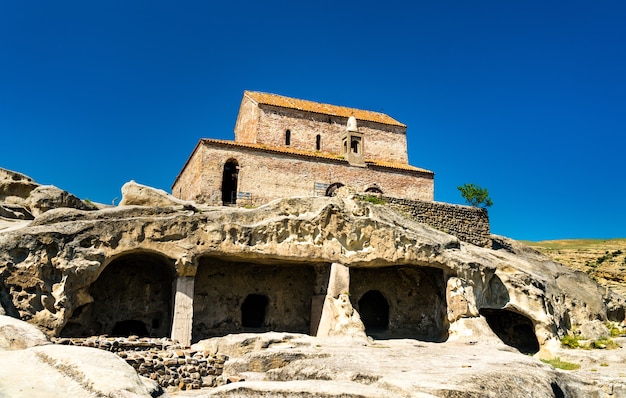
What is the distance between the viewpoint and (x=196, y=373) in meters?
11.2

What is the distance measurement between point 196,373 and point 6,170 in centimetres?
1135

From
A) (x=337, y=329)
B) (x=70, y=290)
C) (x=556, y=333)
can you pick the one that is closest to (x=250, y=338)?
(x=337, y=329)

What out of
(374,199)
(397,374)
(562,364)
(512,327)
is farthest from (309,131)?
(397,374)

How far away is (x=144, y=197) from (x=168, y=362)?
5.98 meters

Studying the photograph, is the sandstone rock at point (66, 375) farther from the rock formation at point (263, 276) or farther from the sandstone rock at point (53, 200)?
the sandstone rock at point (53, 200)

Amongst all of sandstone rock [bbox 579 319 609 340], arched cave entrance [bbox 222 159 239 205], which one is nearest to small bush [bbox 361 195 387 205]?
sandstone rock [bbox 579 319 609 340]

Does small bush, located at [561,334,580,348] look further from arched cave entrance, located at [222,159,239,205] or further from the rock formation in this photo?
arched cave entrance, located at [222,159,239,205]

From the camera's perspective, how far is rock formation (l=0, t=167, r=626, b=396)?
1293 cm

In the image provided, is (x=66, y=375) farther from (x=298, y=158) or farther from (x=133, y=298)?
(x=298, y=158)

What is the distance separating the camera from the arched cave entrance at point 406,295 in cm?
1758

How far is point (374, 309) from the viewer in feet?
64.0

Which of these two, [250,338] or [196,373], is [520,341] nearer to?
[250,338]

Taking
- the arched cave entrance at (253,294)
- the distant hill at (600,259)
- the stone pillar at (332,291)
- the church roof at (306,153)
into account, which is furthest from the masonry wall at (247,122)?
the distant hill at (600,259)

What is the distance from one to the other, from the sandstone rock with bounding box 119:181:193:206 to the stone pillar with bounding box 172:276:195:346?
8.21ft
